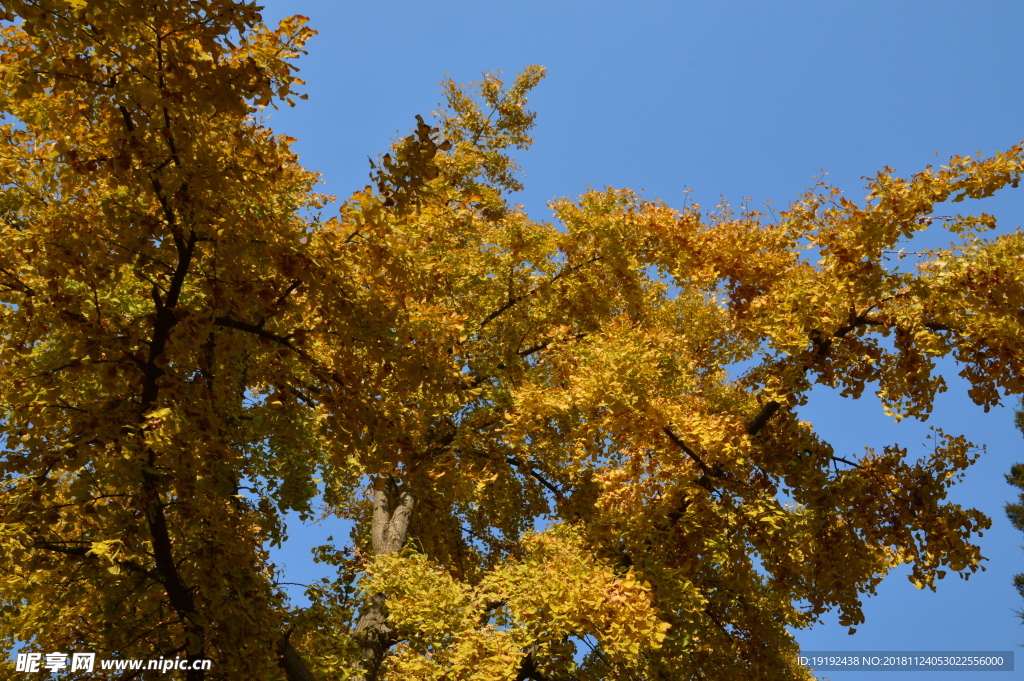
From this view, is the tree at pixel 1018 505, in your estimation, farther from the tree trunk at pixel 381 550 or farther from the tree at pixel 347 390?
the tree trunk at pixel 381 550

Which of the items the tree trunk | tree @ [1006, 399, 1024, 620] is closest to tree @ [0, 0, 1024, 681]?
the tree trunk

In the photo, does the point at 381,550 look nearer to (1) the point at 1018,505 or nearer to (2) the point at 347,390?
(2) the point at 347,390

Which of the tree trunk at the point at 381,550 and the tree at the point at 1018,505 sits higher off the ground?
the tree at the point at 1018,505

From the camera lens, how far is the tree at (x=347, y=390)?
4992mm

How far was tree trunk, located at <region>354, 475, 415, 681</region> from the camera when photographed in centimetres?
929

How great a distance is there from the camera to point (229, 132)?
546 centimetres

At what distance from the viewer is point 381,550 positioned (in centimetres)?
1055

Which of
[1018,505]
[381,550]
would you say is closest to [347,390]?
[381,550]

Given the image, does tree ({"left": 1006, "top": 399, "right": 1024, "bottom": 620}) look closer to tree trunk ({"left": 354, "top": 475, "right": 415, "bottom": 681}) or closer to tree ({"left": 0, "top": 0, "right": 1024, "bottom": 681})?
tree ({"left": 0, "top": 0, "right": 1024, "bottom": 681})

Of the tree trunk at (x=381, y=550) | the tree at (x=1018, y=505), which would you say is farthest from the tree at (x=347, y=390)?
the tree at (x=1018, y=505)

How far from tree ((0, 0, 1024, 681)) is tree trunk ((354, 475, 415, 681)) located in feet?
0.24

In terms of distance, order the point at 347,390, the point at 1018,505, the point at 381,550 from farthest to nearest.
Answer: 1. the point at 1018,505
2. the point at 381,550
3. the point at 347,390

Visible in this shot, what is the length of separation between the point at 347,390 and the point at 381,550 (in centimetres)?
534

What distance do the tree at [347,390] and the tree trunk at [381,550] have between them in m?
0.07
